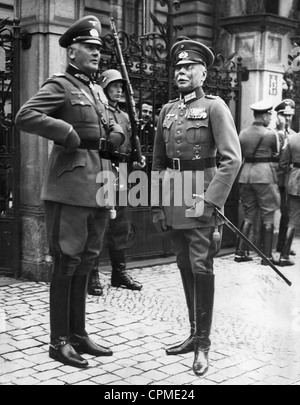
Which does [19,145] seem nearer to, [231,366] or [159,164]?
[159,164]

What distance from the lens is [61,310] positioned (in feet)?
15.6

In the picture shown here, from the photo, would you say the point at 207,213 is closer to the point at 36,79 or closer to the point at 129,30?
the point at 36,79

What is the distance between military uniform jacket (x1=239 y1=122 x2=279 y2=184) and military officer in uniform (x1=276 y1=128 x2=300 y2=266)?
18 cm

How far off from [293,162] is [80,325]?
5051mm

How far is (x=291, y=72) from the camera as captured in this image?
35.8 ft

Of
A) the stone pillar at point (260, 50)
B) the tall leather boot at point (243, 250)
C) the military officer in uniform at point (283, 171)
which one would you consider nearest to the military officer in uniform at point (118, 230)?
the tall leather boot at point (243, 250)

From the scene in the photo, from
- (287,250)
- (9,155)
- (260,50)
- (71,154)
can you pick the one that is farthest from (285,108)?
(71,154)

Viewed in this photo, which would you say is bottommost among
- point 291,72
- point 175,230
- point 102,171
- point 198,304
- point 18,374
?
point 18,374

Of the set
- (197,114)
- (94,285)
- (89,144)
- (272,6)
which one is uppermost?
(272,6)

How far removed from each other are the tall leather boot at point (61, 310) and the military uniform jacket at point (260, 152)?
478 cm

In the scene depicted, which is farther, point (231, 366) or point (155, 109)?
point (155, 109)

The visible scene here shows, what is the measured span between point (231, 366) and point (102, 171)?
1.62 metres

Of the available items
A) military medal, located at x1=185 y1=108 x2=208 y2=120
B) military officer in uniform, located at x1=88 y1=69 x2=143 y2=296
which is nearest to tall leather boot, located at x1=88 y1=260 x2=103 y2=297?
military officer in uniform, located at x1=88 y1=69 x2=143 y2=296
